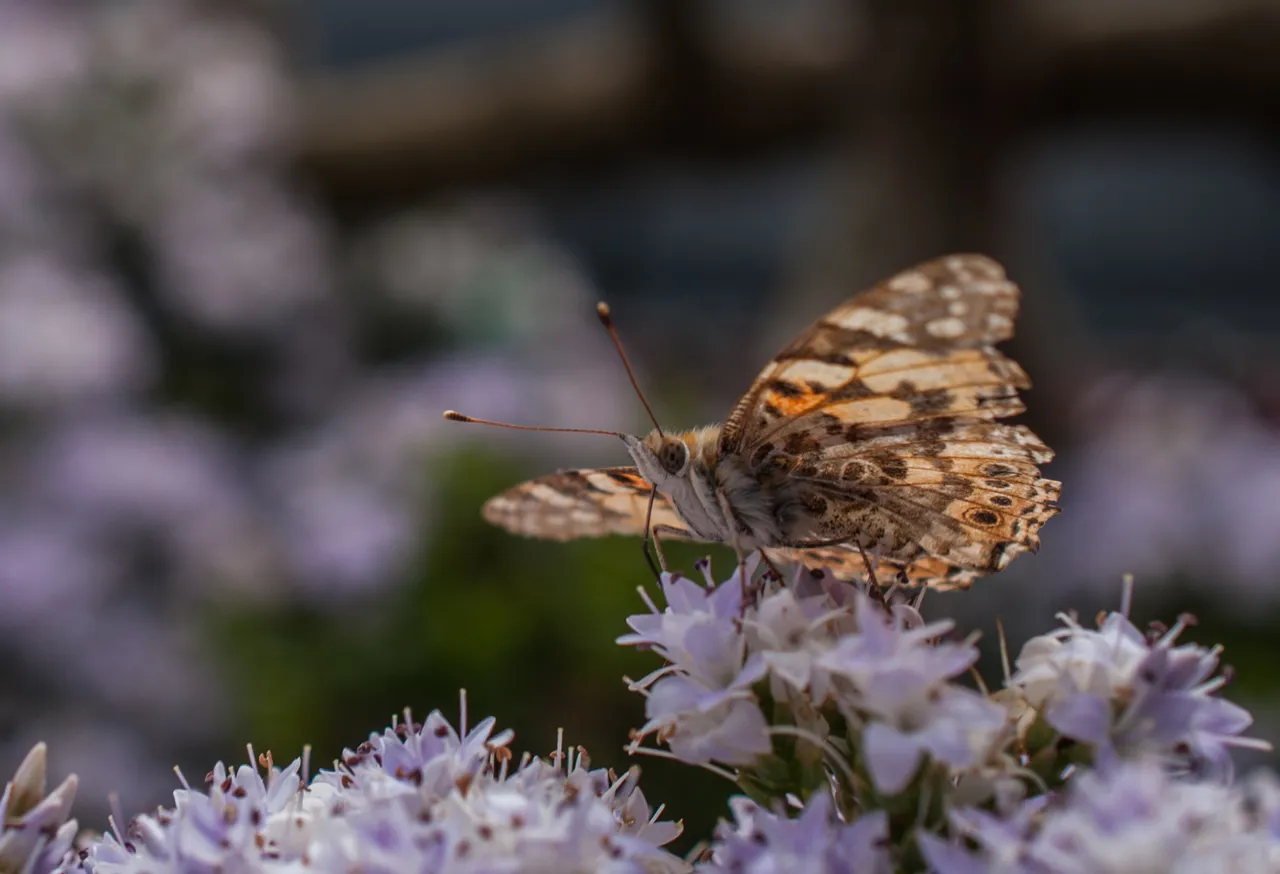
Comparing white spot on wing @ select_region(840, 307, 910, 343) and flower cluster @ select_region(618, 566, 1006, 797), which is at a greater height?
white spot on wing @ select_region(840, 307, 910, 343)

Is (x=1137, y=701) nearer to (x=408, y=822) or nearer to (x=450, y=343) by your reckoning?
(x=408, y=822)

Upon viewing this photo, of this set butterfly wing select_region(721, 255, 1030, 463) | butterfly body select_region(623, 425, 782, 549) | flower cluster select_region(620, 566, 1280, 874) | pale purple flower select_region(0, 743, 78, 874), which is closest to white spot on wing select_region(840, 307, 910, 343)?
butterfly wing select_region(721, 255, 1030, 463)

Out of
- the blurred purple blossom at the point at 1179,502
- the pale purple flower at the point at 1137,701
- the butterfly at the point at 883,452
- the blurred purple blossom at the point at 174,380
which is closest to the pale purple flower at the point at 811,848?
the pale purple flower at the point at 1137,701

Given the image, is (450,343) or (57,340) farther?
(450,343)

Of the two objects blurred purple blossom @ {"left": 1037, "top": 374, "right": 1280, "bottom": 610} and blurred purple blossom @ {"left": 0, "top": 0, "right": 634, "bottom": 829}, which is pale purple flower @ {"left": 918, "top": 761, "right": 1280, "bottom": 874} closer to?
blurred purple blossom @ {"left": 0, "top": 0, "right": 634, "bottom": 829}

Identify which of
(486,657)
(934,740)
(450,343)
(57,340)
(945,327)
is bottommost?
(486,657)

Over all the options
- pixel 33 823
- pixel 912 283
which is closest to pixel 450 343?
pixel 912 283

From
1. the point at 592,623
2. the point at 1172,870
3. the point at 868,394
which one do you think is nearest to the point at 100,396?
the point at 592,623
